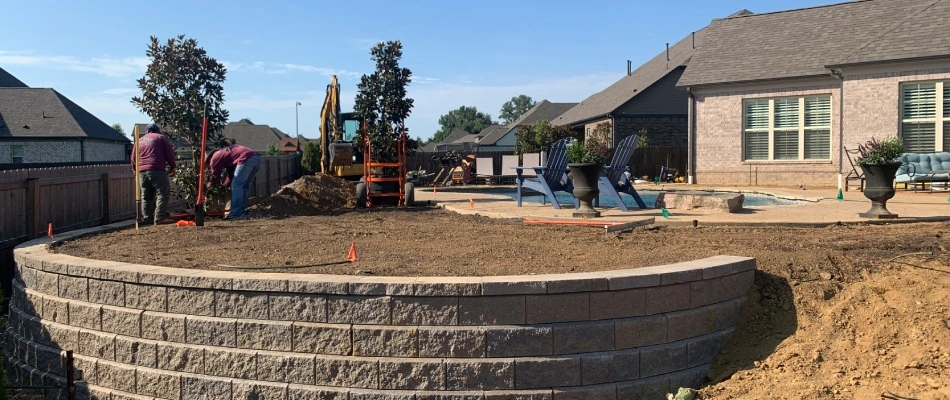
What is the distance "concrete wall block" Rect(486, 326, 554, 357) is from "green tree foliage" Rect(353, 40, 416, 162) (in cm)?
956

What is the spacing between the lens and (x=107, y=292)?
6.30 m

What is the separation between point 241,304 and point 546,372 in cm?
225

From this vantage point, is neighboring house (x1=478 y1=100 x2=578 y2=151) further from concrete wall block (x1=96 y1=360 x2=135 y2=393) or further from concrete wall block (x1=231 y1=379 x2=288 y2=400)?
concrete wall block (x1=231 y1=379 x2=288 y2=400)

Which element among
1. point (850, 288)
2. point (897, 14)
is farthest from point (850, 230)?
point (897, 14)

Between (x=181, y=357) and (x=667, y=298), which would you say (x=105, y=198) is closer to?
(x=181, y=357)

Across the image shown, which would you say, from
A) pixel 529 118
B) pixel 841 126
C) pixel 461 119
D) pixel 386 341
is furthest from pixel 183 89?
pixel 461 119

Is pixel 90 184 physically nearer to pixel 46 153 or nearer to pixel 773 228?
pixel 773 228

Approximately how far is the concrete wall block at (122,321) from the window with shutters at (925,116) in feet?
58.0

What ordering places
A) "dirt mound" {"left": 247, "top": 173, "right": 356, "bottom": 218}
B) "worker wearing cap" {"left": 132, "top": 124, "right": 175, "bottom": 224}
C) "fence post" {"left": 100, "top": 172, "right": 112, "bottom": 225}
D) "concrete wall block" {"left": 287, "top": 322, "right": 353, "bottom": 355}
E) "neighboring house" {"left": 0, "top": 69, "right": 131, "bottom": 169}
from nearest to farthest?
1. "concrete wall block" {"left": 287, "top": 322, "right": 353, "bottom": 355}
2. "worker wearing cap" {"left": 132, "top": 124, "right": 175, "bottom": 224}
3. "fence post" {"left": 100, "top": 172, "right": 112, "bottom": 225}
4. "dirt mound" {"left": 247, "top": 173, "right": 356, "bottom": 218}
5. "neighboring house" {"left": 0, "top": 69, "right": 131, "bottom": 169}

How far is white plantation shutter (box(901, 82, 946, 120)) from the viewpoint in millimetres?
17828

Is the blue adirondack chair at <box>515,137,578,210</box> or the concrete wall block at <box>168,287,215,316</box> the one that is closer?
the concrete wall block at <box>168,287,215,316</box>

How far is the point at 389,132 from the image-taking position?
14523mm

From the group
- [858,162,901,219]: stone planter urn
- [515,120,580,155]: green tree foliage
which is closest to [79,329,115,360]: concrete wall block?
[858,162,901,219]: stone planter urn

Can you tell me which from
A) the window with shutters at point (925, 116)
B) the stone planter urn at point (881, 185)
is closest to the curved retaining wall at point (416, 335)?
the stone planter urn at point (881, 185)
